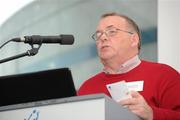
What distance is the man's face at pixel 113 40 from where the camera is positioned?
262 centimetres

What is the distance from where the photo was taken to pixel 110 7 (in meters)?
3.60

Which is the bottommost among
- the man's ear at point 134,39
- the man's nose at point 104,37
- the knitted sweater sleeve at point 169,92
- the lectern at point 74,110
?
the knitted sweater sleeve at point 169,92

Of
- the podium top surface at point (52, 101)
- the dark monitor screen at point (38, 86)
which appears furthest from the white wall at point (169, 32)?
the podium top surface at point (52, 101)

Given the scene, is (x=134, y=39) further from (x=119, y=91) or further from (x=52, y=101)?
(x=52, y=101)

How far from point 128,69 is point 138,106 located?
735 mm

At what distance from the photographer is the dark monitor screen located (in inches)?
69.4

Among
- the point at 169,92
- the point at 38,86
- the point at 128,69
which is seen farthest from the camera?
the point at 128,69

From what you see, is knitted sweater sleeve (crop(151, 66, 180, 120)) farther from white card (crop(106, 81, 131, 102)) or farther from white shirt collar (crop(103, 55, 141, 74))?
white card (crop(106, 81, 131, 102))

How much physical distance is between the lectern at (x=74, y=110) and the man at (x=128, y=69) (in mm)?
651

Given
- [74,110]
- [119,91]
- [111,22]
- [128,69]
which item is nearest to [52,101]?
[74,110]

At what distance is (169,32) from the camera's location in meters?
3.46

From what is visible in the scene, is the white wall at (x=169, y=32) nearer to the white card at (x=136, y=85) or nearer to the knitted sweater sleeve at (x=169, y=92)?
the knitted sweater sleeve at (x=169, y=92)

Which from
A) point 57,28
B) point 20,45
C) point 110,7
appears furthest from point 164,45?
point 20,45

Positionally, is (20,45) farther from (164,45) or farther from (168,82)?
(168,82)
